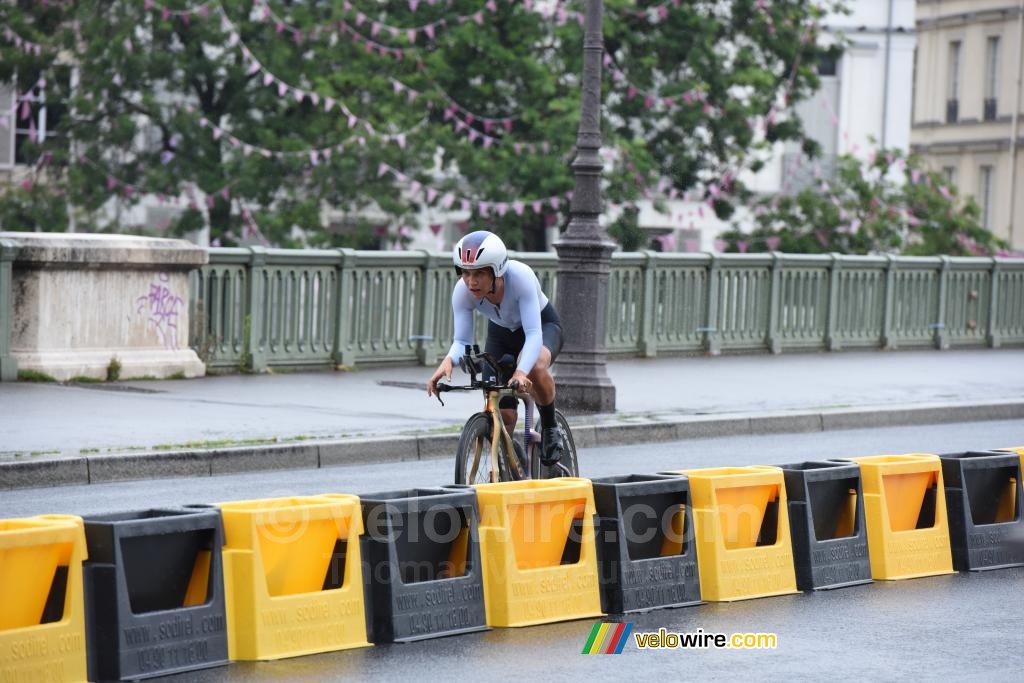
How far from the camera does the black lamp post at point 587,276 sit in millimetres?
16500

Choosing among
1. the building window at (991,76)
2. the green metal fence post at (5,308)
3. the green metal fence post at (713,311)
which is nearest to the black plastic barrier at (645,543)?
the green metal fence post at (5,308)

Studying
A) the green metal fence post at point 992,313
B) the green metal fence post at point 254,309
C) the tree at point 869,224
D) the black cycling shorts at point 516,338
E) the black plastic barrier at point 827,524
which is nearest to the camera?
the black plastic barrier at point 827,524

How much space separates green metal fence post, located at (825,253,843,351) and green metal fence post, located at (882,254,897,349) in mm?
954

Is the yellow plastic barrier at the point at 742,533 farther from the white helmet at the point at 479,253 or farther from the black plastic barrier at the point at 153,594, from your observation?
the black plastic barrier at the point at 153,594

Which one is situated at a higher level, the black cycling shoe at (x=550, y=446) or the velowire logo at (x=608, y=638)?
the black cycling shoe at (x=550, y=446)

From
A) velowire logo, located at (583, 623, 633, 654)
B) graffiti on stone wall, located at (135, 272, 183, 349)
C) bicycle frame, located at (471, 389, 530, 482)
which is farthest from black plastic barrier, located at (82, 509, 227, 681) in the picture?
graffiti on stone wall, located at (135, 272, 183, 349)

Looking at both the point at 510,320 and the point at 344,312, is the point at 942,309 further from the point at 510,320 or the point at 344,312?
the point at 510,320

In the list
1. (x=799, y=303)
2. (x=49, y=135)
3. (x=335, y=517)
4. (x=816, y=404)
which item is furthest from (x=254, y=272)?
(x=49, y=135)

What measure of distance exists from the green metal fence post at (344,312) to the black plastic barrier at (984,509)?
1069 cm

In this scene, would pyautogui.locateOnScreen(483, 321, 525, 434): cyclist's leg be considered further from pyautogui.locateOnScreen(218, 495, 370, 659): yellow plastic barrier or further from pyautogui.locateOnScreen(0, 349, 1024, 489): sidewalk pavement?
pyautogui.locateOnScreen(0, 349, 1024, 489): sidewalk pavement

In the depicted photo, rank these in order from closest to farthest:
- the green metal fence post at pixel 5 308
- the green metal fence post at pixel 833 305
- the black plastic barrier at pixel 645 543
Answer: the black plastic barrier at pixel 645 543 → the green metal fence post at pixel 5 308 → the green metal fence post at pixel 833 305

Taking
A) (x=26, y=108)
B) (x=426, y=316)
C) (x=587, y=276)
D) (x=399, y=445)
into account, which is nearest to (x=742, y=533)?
(x=399, y=445)

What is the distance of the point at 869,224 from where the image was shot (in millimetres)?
32844

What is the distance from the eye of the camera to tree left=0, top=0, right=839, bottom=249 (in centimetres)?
3048
